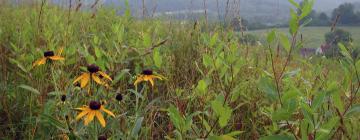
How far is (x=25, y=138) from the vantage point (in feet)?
5.18

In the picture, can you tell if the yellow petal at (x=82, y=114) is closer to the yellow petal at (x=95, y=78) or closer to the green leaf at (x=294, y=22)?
the yellow petal at (x=95, y=78)

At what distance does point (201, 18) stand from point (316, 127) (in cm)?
269

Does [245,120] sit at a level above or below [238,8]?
below

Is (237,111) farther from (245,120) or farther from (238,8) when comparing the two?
(238,8)

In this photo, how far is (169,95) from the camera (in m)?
1.92

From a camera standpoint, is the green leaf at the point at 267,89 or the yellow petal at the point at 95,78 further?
the yellow petal at the point at 95,78

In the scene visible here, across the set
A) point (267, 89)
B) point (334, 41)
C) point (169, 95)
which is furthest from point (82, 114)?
point (334, 41)

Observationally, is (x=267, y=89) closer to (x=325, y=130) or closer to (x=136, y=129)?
(x=325, y=130)

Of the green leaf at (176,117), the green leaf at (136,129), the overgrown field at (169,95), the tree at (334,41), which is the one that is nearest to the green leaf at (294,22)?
the overgrown field at (169,95)

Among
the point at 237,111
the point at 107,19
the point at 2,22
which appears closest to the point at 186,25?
the point at 107,19

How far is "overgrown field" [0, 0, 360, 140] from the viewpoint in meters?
1.09

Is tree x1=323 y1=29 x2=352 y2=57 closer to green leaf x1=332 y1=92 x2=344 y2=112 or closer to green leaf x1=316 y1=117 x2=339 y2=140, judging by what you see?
green leaf x1=332 y1=92 x2=344 y2=112

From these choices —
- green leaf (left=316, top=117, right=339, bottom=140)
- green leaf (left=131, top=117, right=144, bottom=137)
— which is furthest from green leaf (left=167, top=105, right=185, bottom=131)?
green leaf (left=316, top=117, right=339, bottom=140)

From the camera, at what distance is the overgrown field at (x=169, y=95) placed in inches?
43.0
